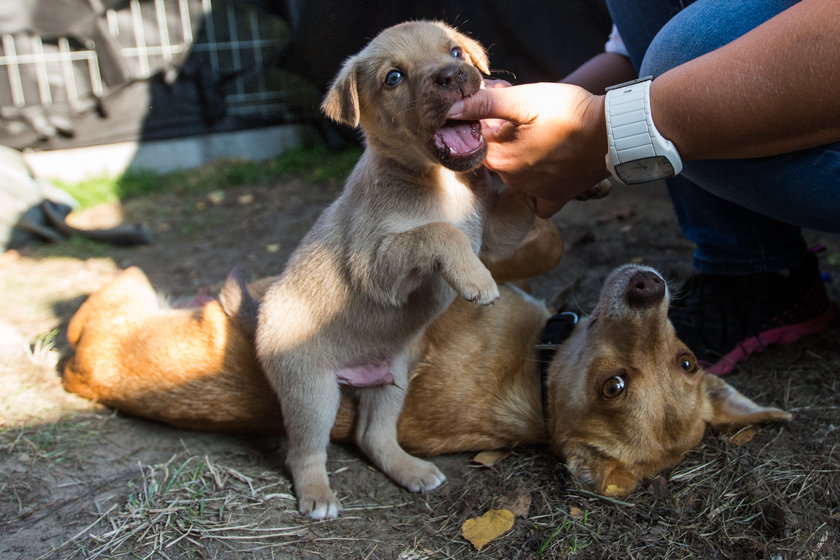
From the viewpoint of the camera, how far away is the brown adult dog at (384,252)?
235 centimetres

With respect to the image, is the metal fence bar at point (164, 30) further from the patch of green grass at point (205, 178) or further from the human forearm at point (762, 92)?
the human forearm at point (762, 92)

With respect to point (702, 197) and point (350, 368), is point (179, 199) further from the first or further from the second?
point (702, 197)

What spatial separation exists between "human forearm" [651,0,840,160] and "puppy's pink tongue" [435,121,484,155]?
0.61m

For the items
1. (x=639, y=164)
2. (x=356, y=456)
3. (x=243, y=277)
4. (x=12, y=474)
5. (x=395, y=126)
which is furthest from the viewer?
(x=243, y=277)

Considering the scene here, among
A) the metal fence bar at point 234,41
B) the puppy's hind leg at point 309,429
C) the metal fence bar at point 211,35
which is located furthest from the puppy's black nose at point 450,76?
the metal fence bar at point 211,35

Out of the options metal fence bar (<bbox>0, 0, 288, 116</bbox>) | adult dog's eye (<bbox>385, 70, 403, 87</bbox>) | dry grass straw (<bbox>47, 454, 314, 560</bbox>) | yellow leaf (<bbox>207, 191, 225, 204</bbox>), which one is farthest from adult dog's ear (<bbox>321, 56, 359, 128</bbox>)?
metal fence bar (<bbox>0, 0, 288, 116</bbox>)

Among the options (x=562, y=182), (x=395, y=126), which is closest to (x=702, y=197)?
(x=562, y=182)

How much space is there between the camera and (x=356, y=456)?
3.02 m

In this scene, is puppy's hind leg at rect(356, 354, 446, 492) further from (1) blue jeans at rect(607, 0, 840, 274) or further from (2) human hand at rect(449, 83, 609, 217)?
(1) blue jeans at rect(607, 0, 840, 274)

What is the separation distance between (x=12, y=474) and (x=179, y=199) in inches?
183

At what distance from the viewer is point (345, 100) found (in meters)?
2.55

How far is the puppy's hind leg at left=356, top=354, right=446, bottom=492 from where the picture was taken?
2.74 meters

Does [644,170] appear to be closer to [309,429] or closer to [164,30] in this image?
[309,429]

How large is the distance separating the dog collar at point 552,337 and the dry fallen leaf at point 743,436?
79 centimetres
